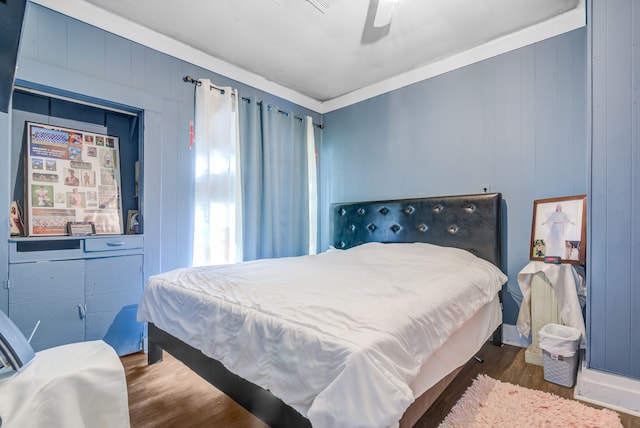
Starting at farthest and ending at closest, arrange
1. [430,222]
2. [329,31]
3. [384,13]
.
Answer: [430,222]
[329,31]
[384,13]

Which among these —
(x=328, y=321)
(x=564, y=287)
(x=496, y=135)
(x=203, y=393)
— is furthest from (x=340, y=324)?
(x=496, y=135)

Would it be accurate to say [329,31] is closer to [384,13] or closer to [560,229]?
[384,13]

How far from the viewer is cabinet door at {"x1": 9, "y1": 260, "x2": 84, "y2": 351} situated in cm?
196

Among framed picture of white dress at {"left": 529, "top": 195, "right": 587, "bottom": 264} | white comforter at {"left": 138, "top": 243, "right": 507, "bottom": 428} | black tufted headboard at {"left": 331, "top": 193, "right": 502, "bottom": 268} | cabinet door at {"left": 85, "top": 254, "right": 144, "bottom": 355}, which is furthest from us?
black tufted headboard at {"left": 331, "top": 193, "right": 502, "bottom": 268}

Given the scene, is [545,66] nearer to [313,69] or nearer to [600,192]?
[600,192]

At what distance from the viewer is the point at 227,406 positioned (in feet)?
5.68

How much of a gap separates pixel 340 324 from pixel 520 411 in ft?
4.31

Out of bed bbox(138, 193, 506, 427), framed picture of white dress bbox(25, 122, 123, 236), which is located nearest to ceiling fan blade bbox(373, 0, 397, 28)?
bed bbox(138, 193, 506, 427)

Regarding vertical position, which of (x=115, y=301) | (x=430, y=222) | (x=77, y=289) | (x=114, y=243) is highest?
(x=430, y=222)

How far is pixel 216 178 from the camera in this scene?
2928 mm

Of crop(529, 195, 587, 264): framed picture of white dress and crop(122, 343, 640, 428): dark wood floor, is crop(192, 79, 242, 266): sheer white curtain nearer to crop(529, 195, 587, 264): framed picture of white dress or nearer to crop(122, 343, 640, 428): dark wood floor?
crop(122, 343, 640, 428): dark wood floor

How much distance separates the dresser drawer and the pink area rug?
2.45m

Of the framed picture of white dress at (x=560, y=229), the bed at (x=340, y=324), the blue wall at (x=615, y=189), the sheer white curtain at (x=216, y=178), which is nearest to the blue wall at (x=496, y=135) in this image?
the framed picture of white dress at (x=560, y=229)

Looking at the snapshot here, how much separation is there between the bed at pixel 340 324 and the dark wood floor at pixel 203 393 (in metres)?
0.20
